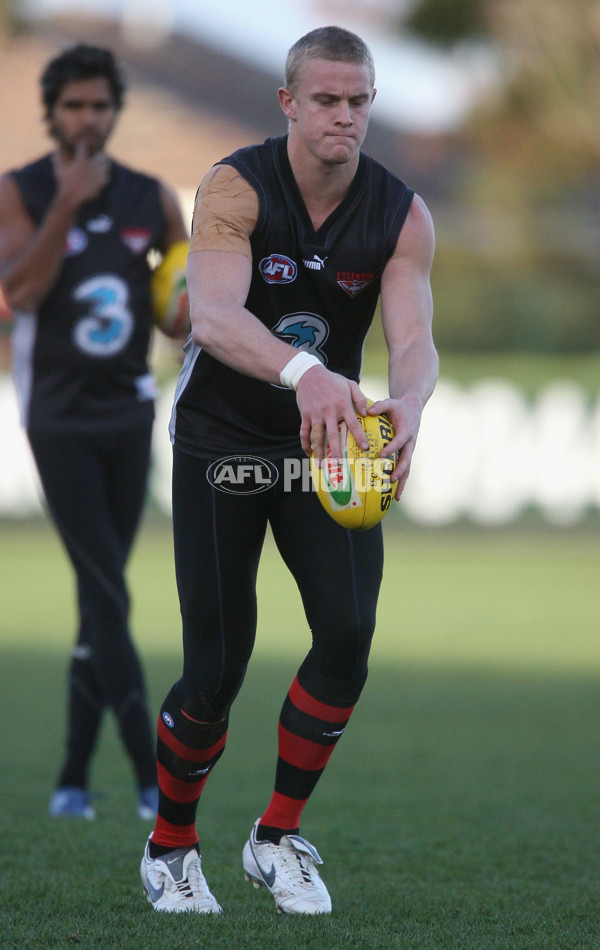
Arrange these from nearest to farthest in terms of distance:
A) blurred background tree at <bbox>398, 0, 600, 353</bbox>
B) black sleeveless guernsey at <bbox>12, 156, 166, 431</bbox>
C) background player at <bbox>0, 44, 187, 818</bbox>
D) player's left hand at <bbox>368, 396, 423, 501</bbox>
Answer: player's left hand at <bbox>368, 396, 423, 501</bbox>
background player at <bbox>0, 44, 187, 818</bbox>
black sleeveless guernsey at <bbox>12, 156, 166, 431</bbox>
blurred background tree at <bbox>398, 0, 600, 353</bbox>

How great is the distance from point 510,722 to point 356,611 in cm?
355

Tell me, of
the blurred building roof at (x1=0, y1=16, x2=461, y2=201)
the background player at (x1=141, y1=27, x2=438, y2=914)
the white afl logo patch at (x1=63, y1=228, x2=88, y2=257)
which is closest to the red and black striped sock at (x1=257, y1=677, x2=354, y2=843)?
the background player at (x1=141, y1=27, x2=438, y2=914)

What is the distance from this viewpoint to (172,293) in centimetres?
519

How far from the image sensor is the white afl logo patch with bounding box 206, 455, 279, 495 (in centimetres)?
364

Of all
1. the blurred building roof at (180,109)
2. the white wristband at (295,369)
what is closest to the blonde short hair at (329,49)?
the white wristband at (295,369)

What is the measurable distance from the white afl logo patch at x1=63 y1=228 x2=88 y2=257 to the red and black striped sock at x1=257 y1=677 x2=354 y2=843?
7.62ft

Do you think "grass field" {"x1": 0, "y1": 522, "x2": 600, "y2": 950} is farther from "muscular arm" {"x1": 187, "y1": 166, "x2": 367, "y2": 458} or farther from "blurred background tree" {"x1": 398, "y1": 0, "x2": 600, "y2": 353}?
"blurred background tree" {"x1": 398, "y1": 0, "x2": 600, "y2": 353}

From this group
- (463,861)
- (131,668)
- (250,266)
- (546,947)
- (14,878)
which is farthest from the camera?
(131,668)

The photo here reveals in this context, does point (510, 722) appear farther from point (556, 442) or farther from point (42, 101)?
point (556, 442)

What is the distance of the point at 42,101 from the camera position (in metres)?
5.22

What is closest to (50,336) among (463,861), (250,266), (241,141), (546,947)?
(250,266)

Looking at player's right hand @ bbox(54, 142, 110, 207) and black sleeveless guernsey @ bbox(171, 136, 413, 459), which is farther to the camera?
player's right hand @ bbox(54, 142, 110, 207)

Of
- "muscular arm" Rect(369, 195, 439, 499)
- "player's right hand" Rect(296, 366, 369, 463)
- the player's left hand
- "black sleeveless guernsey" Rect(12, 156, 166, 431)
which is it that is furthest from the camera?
"black sleeveless guernsey" Rect(12, 156, 166, 431)

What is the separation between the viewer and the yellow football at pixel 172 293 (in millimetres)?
5160
